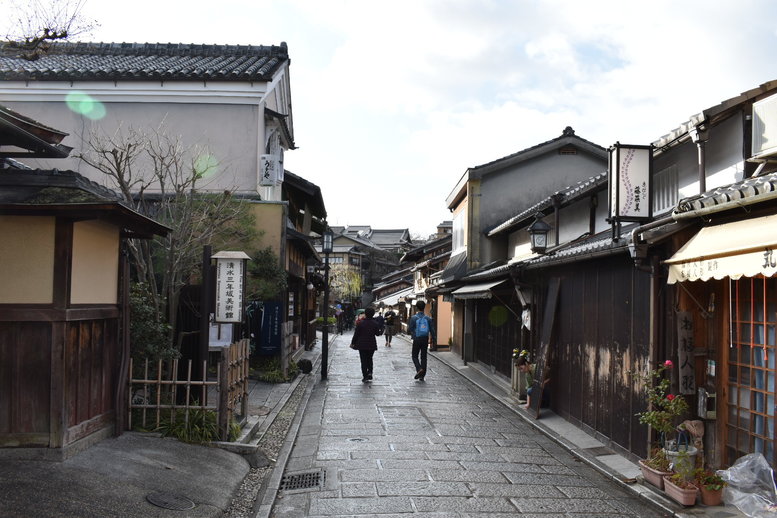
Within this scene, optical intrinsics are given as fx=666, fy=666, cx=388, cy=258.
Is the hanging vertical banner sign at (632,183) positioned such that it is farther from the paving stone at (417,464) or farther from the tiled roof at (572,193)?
the paving stone at (417,464)

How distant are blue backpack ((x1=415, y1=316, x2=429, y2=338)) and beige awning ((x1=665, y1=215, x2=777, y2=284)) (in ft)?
41.5

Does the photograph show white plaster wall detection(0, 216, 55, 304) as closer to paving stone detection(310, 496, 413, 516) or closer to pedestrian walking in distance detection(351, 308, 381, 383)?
paving stone detection(310, 496, 413, 516)

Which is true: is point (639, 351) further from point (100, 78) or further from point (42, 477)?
point (100, 78)

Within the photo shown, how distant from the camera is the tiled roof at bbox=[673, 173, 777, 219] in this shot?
6531 mm

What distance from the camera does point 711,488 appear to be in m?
7.61

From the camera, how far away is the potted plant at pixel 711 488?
7.61 meters

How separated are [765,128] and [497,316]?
571 inches

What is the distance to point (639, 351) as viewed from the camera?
993 cm

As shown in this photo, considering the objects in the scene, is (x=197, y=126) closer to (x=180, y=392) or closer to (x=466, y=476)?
(x=180, y=392)

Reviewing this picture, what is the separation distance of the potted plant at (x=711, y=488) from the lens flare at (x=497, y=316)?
13.2 metres

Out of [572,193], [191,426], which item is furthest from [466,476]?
[572,193]

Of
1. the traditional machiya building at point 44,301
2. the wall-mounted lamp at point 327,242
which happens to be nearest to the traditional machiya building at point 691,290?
the traditional machiya building at point 44,301

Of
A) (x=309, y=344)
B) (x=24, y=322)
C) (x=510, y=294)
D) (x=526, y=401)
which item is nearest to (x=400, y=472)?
(x=24, y=322)

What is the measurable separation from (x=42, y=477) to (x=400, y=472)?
4.48 m
